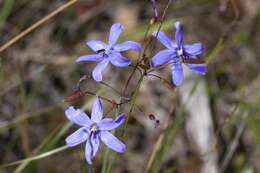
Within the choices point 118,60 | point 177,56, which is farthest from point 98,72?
point 177,56

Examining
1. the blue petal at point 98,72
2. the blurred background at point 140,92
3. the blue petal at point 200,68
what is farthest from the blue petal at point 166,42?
the blurred background at point 140,92

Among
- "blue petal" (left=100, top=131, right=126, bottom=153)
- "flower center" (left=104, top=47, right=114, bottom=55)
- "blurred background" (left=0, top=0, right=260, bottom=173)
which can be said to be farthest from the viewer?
"blurred background" (left=0, top=0, right=260, bottom=173)

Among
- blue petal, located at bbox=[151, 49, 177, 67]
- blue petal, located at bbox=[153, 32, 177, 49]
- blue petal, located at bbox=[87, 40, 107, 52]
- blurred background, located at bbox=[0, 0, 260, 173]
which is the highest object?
blue petal, located at bbox=[87, 40, 107, 52]

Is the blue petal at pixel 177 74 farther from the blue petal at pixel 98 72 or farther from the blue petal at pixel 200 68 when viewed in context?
the blue petal at pixel 98 72

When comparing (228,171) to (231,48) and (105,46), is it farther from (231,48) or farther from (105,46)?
(105,46)

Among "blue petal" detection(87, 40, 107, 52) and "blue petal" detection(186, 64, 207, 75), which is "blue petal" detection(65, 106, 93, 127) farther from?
"blue petal" detection(186, 64, 207, 75)

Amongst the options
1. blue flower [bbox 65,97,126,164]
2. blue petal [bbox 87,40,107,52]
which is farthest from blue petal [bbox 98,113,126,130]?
blue petal [bbox 87,40,107,52]
